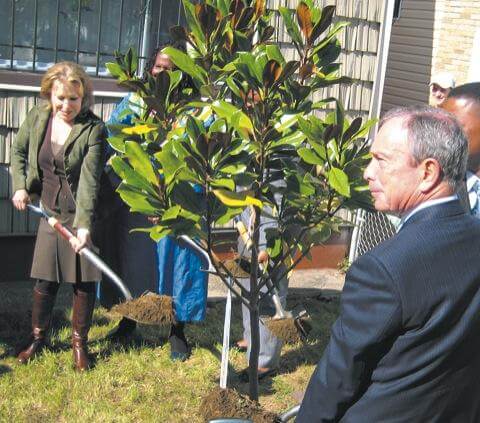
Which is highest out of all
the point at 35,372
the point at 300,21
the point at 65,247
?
the point at 300,21

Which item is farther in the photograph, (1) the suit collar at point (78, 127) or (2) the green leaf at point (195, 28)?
(1) the suit collar at point (78, 127)

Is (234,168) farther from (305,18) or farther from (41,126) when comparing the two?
(41,126)

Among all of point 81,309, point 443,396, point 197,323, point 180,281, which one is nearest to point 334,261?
point 197,323

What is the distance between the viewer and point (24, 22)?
5.68 meters

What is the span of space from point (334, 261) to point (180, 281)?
2.59 meters

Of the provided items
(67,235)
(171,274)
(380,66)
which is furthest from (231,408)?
(380,66)

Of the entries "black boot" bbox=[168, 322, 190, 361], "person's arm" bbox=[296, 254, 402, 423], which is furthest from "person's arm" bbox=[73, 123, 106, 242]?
"person's arm" bbox=[296, 254, 402, 423]

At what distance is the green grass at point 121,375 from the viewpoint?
422 cm

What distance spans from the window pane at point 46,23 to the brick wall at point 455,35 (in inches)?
330

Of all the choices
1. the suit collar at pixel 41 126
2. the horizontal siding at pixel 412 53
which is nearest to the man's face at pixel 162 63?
the suit collar at pixel 41 126

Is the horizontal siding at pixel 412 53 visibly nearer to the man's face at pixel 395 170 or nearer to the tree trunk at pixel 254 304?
the tree trunk at pixel 254 304

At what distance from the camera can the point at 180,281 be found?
4961mm

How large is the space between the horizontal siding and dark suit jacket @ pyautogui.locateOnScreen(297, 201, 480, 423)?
1142 cm

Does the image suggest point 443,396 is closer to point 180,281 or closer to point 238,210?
point 238,210
